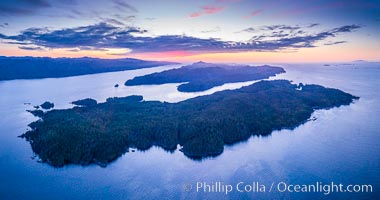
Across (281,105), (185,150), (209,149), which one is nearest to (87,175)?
(185,150)

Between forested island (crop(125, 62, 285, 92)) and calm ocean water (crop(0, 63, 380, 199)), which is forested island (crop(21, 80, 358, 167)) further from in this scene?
forested island (crop(125, 62, 285, 92))

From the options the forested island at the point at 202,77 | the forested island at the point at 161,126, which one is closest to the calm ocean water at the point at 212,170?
the forested island at the point at 161,126

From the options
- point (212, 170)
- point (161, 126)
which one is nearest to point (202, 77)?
point (161, 126)

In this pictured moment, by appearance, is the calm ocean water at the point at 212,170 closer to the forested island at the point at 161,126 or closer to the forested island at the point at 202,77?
the forested island at the point at 161,126

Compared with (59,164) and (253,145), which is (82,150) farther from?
(253,145)

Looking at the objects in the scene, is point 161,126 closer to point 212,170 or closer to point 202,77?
point 212,170

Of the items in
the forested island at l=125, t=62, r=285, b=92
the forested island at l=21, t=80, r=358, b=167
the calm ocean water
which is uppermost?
the forested island at l=125, t=62, r=285, b=92

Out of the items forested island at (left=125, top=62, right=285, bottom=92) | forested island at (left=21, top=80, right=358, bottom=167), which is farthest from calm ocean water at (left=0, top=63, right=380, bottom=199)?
forested island at (left=125, top=62, right=285, bottom=92)

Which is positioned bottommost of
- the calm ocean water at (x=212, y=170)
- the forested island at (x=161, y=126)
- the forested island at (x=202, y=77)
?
the calm ocean water at (x=212, y=170)
